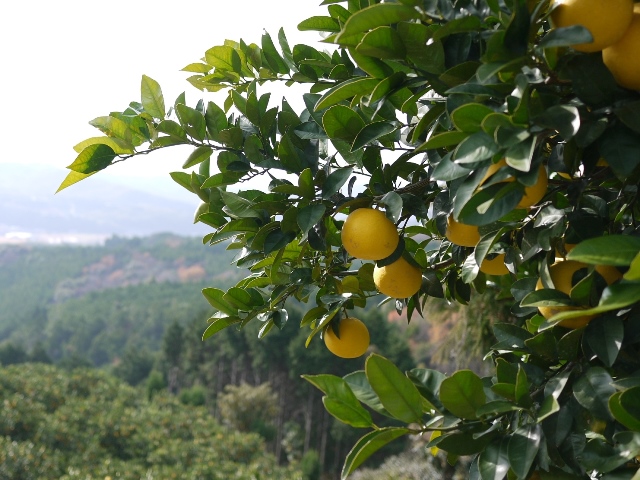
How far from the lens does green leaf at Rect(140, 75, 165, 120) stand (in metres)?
0.76

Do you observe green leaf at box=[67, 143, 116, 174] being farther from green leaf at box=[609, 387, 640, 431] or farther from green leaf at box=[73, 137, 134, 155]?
green leaf at box=[609, 387, 640, 431]

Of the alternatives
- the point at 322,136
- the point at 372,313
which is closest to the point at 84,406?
the point at 322,136

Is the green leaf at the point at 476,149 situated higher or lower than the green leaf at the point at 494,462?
higher

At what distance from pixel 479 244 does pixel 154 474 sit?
4.87 m

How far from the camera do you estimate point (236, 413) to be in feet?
38.1

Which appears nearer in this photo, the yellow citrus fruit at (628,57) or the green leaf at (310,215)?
the yellow citrus fruit at (628,57)

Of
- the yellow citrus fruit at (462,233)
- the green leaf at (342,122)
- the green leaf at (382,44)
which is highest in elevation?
the green leaf at (382,44)

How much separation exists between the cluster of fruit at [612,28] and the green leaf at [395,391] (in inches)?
11.1

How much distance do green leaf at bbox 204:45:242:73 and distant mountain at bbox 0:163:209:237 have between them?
59.7 metres

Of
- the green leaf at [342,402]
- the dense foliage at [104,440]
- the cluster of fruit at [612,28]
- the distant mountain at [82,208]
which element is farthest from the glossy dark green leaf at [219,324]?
the distant mountain at [82,208]

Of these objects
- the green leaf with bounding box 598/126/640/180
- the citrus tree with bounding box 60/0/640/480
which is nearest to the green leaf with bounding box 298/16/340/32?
the citrus tree with bounding box 60/0/640/480

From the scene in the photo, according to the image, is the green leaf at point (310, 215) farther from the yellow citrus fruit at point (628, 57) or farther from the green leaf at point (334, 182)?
the yellow citrus fruit at point (628, 57)

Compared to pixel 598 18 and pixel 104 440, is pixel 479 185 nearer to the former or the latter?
pixel 598 18

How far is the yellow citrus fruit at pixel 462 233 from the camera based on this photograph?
661 mm
